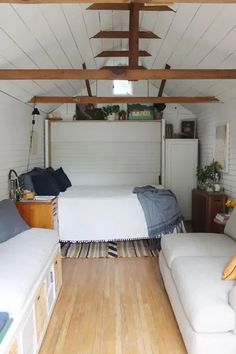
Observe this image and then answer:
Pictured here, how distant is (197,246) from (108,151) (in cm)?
356

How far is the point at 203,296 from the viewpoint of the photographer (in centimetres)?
203

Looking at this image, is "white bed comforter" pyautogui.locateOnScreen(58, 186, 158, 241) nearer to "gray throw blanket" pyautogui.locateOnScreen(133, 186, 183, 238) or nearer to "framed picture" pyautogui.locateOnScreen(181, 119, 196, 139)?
"gray throw blanket" pyautogui.locateOnScreen(133, 186, 183, 238)

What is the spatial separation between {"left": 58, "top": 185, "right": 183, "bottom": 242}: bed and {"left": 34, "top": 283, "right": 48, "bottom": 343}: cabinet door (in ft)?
6.36

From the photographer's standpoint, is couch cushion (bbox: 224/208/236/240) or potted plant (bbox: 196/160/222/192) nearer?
couch cushion (bbox: 224/208/236/240)

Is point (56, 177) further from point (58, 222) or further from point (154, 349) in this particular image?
point (154, 349)

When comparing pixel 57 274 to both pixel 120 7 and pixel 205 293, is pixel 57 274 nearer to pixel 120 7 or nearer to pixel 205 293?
pixel 205 293

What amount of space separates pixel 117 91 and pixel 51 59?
2.59 meters

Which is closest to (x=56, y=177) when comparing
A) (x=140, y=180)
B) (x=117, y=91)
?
(x=140, y=180)

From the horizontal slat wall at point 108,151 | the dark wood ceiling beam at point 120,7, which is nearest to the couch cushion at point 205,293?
the dark wood ceiling beam at point 120,7

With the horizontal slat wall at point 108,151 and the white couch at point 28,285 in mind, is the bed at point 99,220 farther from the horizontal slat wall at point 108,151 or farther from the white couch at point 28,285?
the horizontal slat wall at point 108,151

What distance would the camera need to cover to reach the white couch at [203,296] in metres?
1.92

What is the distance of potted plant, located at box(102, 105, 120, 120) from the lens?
236 inches

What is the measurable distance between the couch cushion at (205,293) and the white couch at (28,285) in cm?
104

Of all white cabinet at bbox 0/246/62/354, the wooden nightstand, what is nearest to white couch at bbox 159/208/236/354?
white cabinet at bbox 0/246/62/354
